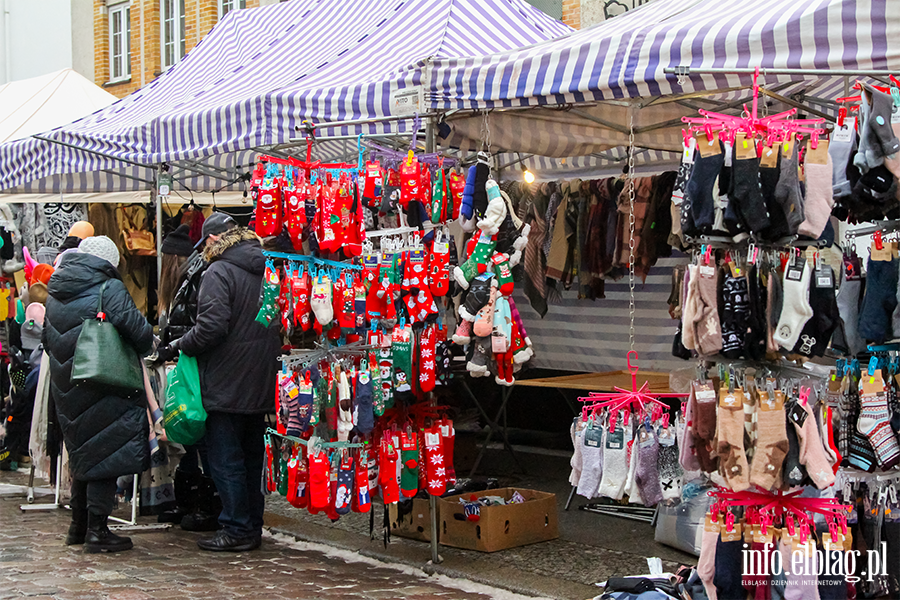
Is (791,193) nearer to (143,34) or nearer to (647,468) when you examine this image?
(647,468)

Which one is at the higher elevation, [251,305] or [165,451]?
[251,305]

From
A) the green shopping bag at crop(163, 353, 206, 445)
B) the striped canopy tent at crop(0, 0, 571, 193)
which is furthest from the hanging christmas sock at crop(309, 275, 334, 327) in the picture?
the striped canopy tent at crop(0, 0, 571, 193)

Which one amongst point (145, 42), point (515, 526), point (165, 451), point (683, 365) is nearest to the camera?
point (515, 526)

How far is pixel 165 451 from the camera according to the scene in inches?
271

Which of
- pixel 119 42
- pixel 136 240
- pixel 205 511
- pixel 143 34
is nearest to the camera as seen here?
pixel 205 511

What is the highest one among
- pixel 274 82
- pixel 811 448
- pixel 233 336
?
pixel 274 82

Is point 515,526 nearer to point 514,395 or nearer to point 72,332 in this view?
point 72,332

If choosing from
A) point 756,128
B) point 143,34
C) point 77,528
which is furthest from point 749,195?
point 143,34

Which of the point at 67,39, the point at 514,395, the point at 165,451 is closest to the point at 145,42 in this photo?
the point at 67,39

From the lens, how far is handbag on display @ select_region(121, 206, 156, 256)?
1092cm

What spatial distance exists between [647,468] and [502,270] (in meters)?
1.39

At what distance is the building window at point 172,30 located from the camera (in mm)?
17172

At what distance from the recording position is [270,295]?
18.5ft

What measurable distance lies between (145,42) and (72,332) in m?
12.6
